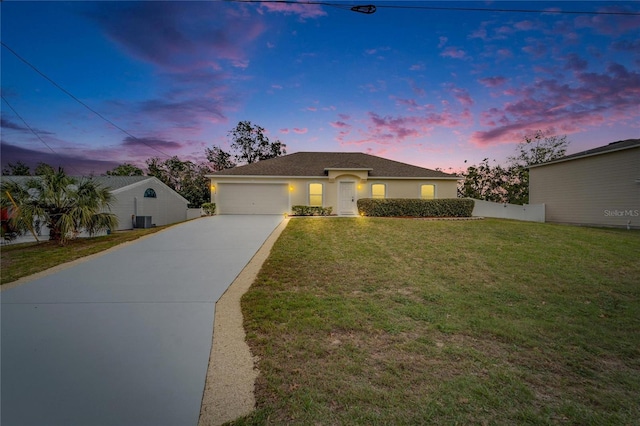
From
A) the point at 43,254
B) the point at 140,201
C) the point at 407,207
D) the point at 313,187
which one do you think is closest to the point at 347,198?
the point at 313,187

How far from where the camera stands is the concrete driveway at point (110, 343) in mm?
2422

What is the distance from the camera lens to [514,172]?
29.1 metres

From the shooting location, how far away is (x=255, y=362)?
3146mm

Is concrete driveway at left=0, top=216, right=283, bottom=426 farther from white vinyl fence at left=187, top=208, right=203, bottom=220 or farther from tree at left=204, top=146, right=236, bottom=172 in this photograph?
tree at left=204, top=146, right=236, bottom=172

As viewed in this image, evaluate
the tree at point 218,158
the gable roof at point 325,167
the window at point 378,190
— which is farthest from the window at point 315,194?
the tree at point 218,158

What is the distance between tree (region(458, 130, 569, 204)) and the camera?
91.7 ft

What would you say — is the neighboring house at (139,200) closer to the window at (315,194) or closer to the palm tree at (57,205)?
the palm tree at (57,205)

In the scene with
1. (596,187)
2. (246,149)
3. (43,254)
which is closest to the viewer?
(43,254)

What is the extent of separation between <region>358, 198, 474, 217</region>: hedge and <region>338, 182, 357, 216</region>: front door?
1.96m

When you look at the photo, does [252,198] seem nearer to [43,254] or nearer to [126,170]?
[43,254]

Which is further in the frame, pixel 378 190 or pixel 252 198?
pixel 378 190

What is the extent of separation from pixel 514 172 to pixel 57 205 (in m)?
35.6

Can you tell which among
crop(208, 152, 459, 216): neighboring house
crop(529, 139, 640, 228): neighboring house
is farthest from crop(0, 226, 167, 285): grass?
crop(529, 139, 640, 228): neighboring house

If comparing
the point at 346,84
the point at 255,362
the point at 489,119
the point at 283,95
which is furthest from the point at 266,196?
the point at 255,362
